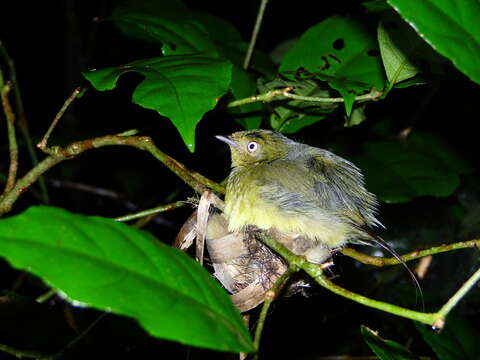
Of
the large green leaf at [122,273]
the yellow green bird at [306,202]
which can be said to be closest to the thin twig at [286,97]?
the yellow green bird at [306,202]

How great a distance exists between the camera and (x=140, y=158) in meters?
5.84

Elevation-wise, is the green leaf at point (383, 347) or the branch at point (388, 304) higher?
the branch at point (388, 304)

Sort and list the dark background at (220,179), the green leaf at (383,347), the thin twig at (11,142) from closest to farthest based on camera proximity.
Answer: the green leaf at (383,347) → the thin twig at (11,142) → the dark background at (220,179)

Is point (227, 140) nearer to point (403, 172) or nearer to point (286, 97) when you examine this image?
point (286, 97)

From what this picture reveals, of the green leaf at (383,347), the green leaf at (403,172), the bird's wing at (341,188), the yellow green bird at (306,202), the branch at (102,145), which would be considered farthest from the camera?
the green leaf at (403,172)

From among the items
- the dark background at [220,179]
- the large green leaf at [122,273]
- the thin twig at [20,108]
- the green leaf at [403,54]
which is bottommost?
the dark background at [220,179]

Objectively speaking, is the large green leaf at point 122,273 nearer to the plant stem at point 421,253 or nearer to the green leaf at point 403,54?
the plant stem at point 421,253

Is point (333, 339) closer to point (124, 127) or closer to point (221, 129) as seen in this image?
point (221, 129)

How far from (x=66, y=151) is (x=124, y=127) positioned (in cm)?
340

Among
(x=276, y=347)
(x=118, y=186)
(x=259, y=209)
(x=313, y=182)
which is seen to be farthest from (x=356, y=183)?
(x=118, y=186)

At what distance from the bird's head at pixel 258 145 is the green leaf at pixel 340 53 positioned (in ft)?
1.34

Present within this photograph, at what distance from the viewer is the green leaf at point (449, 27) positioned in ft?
5.28

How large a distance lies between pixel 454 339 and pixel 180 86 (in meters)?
2.32

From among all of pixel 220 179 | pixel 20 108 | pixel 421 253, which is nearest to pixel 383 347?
pixel 421 253
